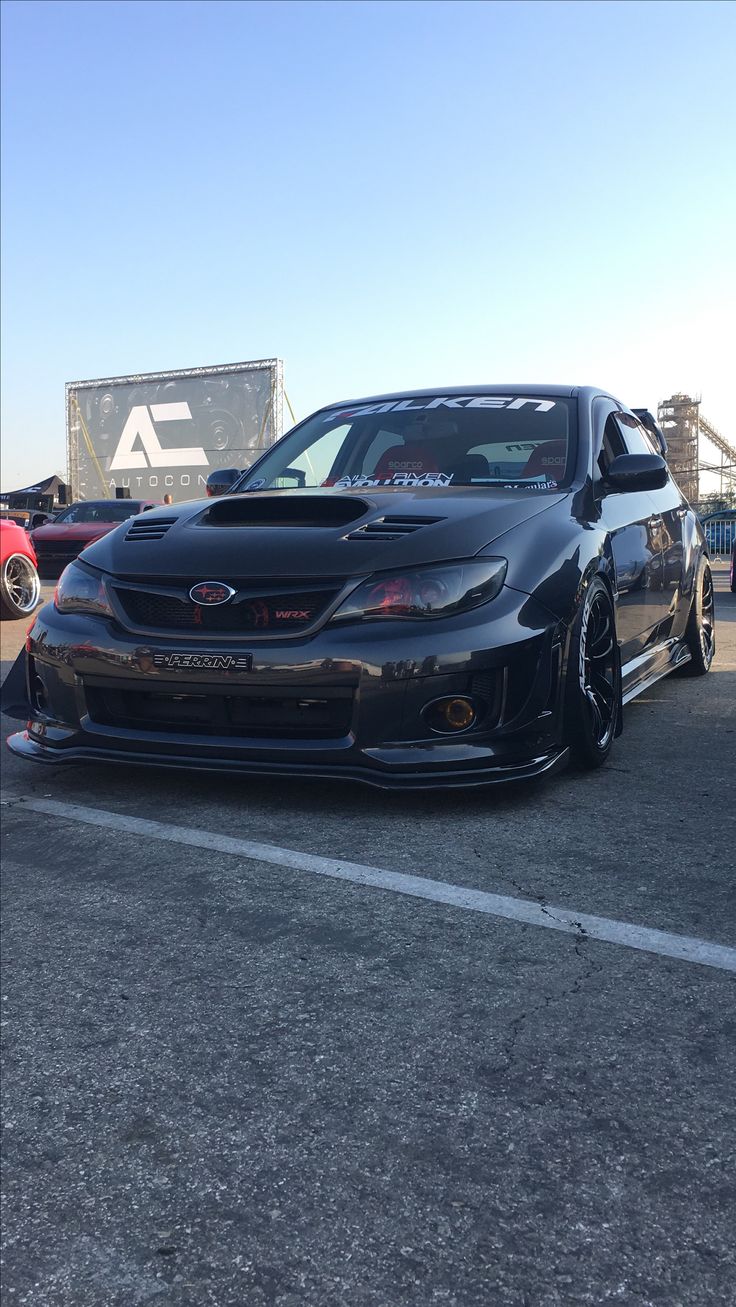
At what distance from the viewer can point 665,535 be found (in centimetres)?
504

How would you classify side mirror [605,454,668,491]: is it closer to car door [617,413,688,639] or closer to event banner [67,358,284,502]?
car door [617,413,688,639]

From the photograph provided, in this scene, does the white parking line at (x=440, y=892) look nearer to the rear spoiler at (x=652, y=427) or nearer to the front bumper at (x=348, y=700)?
the front bumper at (x=348, y=700)

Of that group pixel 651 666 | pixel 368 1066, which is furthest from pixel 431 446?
pixel 368 1066

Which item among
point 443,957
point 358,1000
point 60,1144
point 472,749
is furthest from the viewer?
point 472,749

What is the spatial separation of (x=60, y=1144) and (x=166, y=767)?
1.86 m

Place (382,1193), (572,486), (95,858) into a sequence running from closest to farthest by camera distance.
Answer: (382,1193)
(95,858)
(572,486)

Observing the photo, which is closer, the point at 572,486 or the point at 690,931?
the point at 690,931

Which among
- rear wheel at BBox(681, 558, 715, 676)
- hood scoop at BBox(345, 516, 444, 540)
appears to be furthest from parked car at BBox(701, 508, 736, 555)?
hood scoop at BBox(345, 516, 444, 540)

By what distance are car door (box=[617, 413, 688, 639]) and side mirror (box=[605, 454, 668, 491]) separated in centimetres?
57

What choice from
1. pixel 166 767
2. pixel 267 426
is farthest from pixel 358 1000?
pixel 267 426

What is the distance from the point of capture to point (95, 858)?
9.68 ft

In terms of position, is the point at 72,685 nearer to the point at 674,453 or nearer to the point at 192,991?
the point at 192,991

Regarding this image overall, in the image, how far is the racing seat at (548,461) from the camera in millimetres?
4109

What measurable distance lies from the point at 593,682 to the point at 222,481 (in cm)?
213
